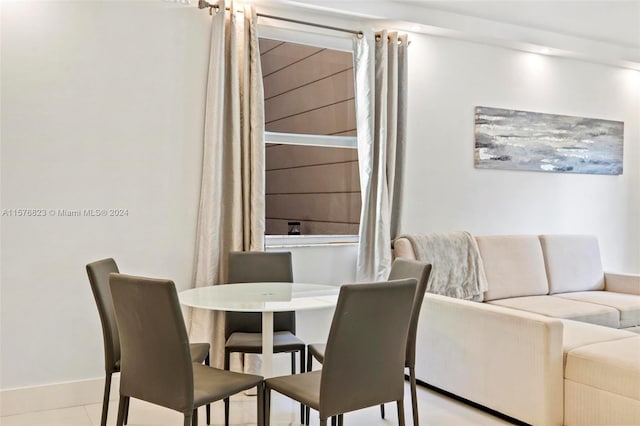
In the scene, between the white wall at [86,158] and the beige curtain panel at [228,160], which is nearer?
the white wall at [86,158]

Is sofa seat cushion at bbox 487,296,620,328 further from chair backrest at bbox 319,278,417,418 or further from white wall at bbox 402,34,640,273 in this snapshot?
chair backrest at bbox 319,278,417,418

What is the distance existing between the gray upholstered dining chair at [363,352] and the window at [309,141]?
1855mm

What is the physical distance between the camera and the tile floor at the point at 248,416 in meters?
3.00

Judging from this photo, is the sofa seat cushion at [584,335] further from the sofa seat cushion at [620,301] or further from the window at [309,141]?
the window at [309,141]

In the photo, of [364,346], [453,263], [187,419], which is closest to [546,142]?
[453,263]

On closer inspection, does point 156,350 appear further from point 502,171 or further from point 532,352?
point 502,171

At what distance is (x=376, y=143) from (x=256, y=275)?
4.51 ft

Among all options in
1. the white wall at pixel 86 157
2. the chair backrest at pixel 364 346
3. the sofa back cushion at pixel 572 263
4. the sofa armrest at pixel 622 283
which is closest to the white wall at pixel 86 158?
the white wall at pixel 86 157

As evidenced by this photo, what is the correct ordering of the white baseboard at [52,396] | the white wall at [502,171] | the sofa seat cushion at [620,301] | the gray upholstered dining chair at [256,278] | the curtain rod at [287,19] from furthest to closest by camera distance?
the white wall at [502,171]
the sofa seat cushion at [620,301]
the curtain rod at [287,19]
the gray upholstered dining chair at [256,278]
the white baseboard at [52,396]

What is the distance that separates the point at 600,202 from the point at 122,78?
446 cm

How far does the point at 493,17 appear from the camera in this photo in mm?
4441

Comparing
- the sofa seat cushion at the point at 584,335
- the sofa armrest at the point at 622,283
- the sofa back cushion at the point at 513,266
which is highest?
the sofa back cushion at the point at 513,266

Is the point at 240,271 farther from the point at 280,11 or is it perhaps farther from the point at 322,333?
the point at 280,11

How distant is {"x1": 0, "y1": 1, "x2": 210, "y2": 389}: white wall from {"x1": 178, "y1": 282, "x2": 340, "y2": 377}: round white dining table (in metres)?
0.82
